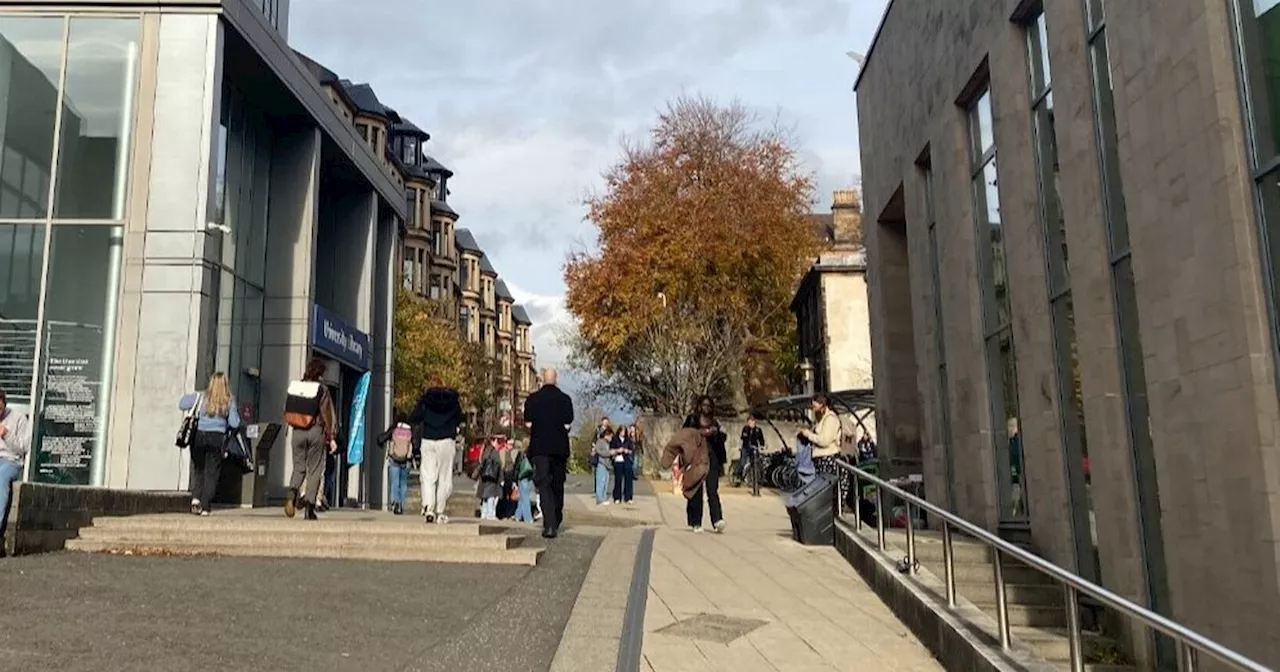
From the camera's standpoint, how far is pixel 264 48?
16.5 metres

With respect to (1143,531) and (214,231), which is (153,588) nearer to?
(1143,531)

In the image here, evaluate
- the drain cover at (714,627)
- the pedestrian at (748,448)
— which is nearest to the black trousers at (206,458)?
the drain cover at (714,627)

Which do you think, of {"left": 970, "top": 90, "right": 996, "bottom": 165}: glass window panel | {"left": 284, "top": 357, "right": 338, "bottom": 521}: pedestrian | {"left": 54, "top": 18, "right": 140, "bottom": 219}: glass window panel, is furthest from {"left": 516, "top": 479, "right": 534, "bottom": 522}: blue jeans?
{"left": 970, "top": 90, "right": 996, "bottom": 165}: glass window panel

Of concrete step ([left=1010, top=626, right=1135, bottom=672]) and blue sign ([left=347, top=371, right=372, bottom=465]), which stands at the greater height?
blue sign ([left=347, top=371, right=372, bottom=465])

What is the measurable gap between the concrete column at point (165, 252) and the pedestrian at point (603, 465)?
1032cm

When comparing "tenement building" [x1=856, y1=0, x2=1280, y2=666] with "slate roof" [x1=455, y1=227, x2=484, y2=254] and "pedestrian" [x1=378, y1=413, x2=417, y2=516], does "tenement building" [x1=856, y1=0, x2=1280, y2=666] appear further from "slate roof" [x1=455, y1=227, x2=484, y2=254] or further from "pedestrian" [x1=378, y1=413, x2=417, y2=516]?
"slate roof" [x1=455, y1=227, x2=484, y2=254]

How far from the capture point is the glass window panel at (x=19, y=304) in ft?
45.8

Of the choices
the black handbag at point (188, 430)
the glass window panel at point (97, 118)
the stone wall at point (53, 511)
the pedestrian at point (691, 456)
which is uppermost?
the glass window panel at point (97, 118)

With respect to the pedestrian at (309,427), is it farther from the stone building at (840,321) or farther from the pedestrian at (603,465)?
the stone building at (840,321)

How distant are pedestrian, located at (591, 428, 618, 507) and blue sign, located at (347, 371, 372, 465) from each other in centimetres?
552

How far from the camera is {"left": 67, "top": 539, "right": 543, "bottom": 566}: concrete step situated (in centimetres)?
920

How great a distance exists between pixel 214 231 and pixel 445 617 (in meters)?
10.4

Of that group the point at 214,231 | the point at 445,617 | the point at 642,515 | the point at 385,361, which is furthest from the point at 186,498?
the point at 385,361

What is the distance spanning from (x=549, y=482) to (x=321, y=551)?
2.52 meters
